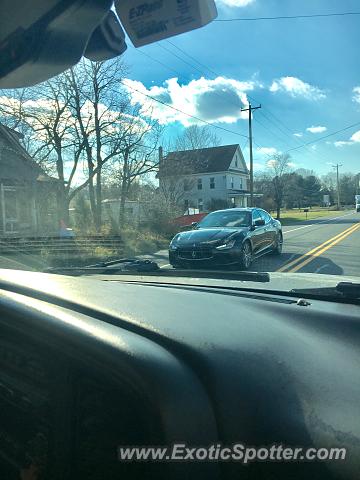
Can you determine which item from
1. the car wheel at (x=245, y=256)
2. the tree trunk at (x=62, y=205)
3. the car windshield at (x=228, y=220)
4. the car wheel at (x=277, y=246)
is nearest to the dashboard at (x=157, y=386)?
the car wheel at (x=245, y=256)

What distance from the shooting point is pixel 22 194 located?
2330cm

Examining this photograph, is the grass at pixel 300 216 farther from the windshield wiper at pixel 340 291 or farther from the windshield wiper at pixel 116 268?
the windshield wiper at pixel 340 291

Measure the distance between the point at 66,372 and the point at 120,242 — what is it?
13532mm

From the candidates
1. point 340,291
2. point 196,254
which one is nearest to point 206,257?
point 196,254

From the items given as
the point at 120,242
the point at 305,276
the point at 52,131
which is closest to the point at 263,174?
the point at 52,131

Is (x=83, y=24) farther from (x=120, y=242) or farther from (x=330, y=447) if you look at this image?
(x=120, y=242)

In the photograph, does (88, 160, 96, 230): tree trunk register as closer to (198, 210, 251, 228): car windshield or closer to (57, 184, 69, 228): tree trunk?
(57, 184, 69, 228): tree trunk

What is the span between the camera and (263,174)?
70812 mm

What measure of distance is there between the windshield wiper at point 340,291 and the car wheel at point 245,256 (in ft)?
23.3

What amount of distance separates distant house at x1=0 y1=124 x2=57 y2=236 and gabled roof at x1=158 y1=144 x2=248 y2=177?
29.5ft

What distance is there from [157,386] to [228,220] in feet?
32.3

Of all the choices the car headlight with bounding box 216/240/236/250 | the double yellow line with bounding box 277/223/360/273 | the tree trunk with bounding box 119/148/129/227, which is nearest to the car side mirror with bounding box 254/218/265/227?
the double yellow line with bounding box 277/223/360/273

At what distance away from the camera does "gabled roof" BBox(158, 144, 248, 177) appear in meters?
36.4

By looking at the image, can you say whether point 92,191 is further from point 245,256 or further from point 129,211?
point 245,256
